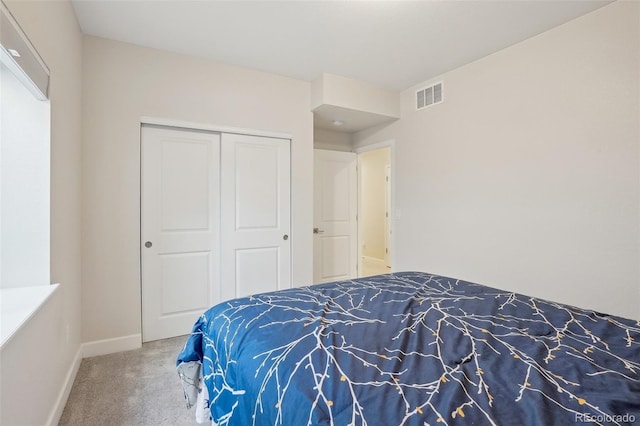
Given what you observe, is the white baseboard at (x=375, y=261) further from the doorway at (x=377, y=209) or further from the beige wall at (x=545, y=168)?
the beige wall at (x=545, y=168)

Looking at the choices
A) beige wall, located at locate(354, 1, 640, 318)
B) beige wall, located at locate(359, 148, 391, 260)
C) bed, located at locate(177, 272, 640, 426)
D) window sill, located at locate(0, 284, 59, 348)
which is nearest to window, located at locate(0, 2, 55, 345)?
window sill, located at locate(0, 284, 59, 348)

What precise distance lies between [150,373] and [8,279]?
3.67 ft

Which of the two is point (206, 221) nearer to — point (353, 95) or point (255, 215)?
point (255, 215)

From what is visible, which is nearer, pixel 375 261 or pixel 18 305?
pixel 18 305

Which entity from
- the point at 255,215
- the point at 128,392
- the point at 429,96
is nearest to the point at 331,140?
the point at 429,96

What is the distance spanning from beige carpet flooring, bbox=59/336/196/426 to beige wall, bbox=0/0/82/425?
0.38 ft

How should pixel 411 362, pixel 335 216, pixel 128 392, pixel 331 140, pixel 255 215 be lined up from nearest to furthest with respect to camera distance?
1. pixel 411 362
2. pixel 128 392
3. pixel 255 215
4. pixel 335 216
5. pixel 331 140

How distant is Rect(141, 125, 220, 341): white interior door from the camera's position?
2758 mm

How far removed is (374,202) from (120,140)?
492cm

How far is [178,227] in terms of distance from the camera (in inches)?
114

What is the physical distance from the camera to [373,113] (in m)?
3.65

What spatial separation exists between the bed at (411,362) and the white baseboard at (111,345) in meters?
1.43

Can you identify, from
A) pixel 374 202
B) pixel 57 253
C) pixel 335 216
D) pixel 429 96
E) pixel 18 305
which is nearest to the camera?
pixel 18 305

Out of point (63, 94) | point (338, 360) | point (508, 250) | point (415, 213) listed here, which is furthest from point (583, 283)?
point (63, 94)
